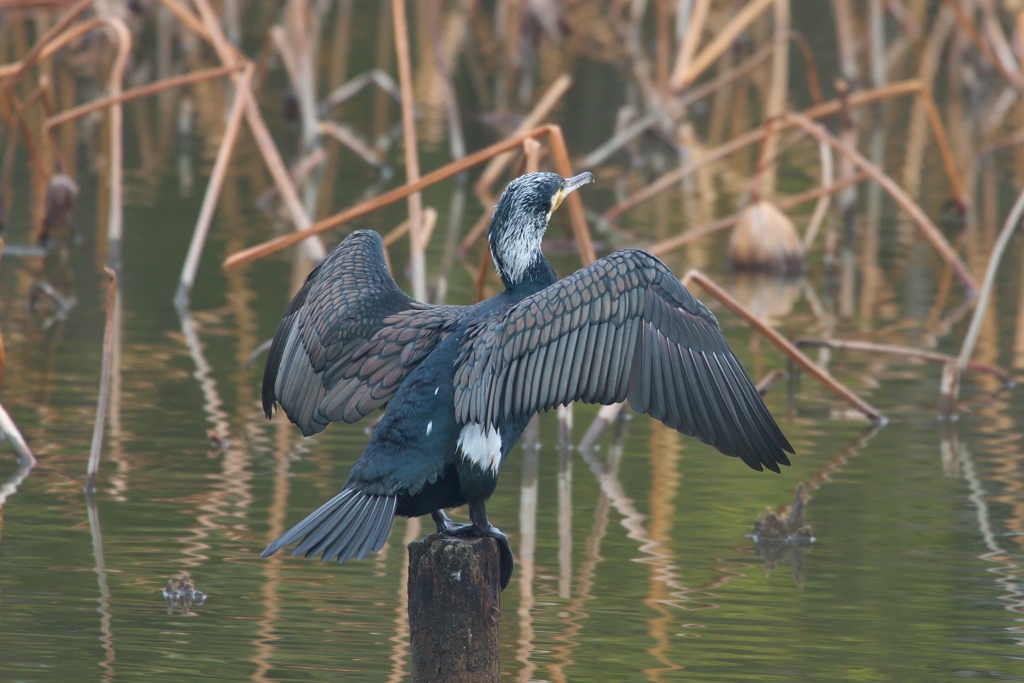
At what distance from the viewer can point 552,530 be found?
5.71 metres

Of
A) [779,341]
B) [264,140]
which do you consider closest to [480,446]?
[779,341]

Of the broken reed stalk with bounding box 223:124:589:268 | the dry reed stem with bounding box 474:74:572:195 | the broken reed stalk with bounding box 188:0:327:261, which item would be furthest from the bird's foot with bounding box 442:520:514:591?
the dry reed stem with bounding box 474:74:572:195

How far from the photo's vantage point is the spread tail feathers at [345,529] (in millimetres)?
3674

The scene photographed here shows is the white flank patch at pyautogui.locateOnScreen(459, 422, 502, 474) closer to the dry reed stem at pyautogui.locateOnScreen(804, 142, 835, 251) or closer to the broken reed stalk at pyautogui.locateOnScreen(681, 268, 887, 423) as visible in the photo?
the broken reed stalk at pyautogui.locateOnScreen(681, 268, 887, 423)

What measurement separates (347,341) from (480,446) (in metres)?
0.70

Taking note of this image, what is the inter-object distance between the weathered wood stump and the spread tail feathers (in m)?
0.15

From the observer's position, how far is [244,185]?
43.4 ft

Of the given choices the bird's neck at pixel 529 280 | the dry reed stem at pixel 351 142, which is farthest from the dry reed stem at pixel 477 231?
the bird's neck at pixel 529 280

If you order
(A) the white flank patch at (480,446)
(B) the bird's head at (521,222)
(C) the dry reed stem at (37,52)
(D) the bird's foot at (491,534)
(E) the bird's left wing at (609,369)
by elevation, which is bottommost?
(D) the bird's foot at (491,534)

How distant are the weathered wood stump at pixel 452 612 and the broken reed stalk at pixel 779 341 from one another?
2115 mm

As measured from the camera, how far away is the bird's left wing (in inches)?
155

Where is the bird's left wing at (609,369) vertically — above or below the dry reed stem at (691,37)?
below

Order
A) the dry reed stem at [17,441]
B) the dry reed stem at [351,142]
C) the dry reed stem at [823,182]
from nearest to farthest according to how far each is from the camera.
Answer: the dry reed stem at [17,441]
the dry reed stem at [823,182]
the dry reed stem at [351,142]

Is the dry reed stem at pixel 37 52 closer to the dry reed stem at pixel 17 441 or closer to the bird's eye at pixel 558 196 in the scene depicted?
the dry reed stem at pixel 17 441
